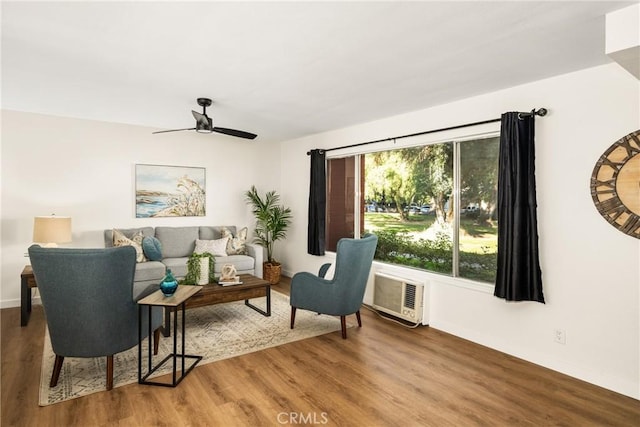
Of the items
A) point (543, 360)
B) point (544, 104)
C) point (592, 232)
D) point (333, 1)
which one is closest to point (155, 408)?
point (333, 1)

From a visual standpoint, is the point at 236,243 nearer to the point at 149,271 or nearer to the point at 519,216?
the point at 149,271

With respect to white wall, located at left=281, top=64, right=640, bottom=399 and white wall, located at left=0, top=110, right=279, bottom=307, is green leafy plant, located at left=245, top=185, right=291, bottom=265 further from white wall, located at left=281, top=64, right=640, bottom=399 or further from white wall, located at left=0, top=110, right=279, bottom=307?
white wall, located at left=281, top=64, right=640, bottom=399

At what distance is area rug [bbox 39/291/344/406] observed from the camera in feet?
8.98

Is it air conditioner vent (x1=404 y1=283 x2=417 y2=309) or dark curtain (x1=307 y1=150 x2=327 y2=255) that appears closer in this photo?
air conditioner vent (x1=404 y1=283 x2=417 y2=309)

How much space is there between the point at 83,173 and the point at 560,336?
5.98 meters

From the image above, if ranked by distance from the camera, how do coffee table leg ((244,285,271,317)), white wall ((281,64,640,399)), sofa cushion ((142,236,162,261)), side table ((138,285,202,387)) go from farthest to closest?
1. sofa cushion ((142,236,162,261))
2. coffee table leg ((244,285,271,317))
3. white wall ((281,64,640,399))
4. side table ((138,285,202,387))

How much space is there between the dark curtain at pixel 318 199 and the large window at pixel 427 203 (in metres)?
0.18

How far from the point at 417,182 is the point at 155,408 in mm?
3612

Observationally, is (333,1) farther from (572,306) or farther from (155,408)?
(572,306)

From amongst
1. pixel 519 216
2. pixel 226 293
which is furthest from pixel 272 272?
pixel 519 216

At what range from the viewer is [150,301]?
268 centimetres

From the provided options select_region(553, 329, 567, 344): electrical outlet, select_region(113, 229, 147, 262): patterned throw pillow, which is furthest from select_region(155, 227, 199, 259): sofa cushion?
select_region(553, 329, 567, 344): electrical outlet

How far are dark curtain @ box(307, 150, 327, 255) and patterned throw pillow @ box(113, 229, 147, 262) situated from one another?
8.24 feet

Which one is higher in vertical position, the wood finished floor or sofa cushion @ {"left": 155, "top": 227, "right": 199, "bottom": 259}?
sofa cushion @ {"left": 155, "top": 227, "right": 199, "bottom": 259}
